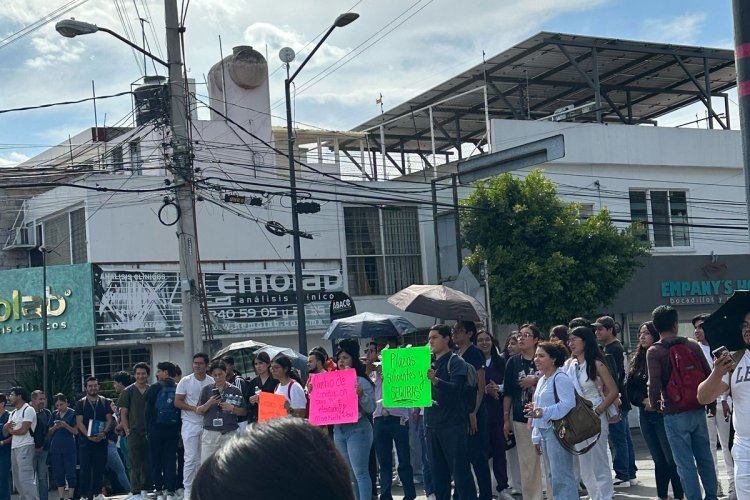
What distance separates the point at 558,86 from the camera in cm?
3578

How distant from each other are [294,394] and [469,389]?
8.58ft

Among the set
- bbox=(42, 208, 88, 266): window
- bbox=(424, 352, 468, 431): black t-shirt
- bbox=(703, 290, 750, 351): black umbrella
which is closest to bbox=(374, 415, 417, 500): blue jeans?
bbox=(424, 352, 468, 431): black t-shirt

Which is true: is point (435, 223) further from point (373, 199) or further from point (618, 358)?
point (618, 358)

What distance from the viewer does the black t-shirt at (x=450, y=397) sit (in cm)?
984

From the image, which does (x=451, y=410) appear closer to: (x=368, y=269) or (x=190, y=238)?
(x=190, y=238)

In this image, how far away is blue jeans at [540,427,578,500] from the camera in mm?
9086

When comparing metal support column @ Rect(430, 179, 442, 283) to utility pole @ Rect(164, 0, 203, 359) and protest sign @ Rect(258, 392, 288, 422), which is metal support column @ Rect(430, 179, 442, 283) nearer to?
utility pole @ Rect(164, 0, 203, 359)

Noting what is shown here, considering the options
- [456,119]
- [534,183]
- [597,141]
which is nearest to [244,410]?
[534,183]

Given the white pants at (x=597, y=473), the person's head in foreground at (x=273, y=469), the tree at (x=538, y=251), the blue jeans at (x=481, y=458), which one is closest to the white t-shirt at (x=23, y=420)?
the blue jeans at (x=481, y=458)

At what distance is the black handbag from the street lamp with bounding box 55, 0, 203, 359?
32.6 feet

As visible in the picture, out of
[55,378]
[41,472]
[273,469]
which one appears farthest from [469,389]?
[55,378]

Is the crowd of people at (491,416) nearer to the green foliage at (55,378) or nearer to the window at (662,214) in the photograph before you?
the green foliage at (55,378)

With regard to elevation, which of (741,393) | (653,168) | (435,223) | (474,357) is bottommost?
(741,393)

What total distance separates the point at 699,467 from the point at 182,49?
12674mm
